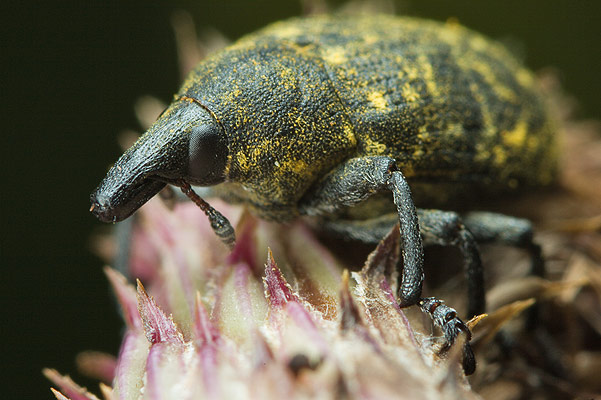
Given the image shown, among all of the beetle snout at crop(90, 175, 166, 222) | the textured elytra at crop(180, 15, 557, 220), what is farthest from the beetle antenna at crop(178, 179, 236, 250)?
the beetle snout at crop(90, 175, 166, 222)

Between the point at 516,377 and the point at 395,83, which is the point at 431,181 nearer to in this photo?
the point at 395,83

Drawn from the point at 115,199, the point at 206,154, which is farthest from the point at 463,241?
the point at 115,199

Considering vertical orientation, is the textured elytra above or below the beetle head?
above

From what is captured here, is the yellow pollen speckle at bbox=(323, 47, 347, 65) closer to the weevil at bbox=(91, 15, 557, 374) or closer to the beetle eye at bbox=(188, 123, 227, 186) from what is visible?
the weevil at bbox=(91, 15, 557, 374)

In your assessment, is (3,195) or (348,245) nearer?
(348,245)

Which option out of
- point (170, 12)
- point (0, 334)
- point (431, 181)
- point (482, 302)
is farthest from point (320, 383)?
point (170, 12)
